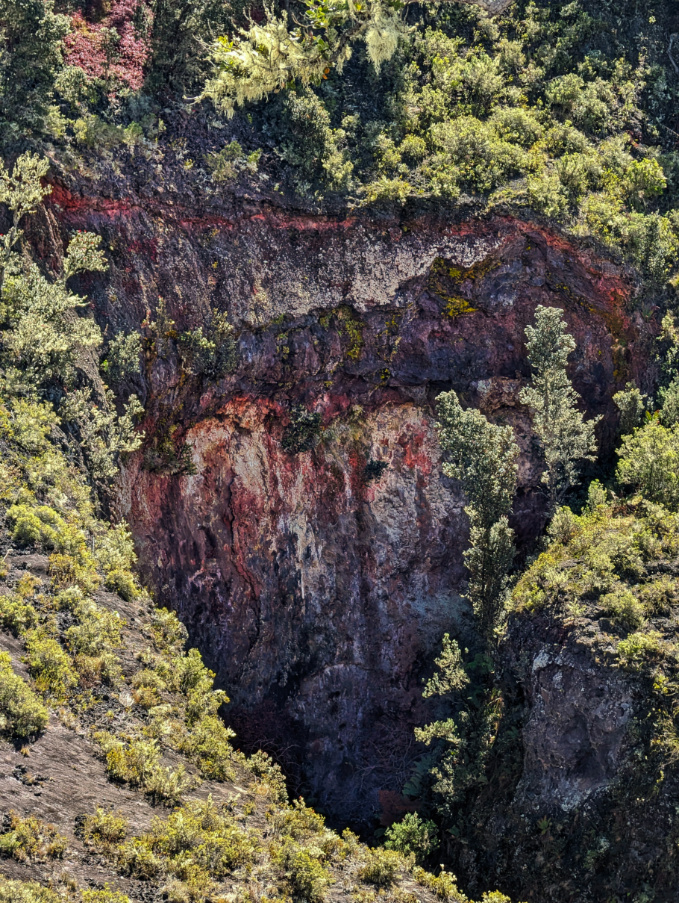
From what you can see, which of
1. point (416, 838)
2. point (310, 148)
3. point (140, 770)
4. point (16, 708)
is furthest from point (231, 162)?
point (416, 838)

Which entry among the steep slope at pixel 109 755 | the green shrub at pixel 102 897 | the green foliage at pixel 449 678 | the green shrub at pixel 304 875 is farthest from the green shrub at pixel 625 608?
the green shrub at pixel 102 897

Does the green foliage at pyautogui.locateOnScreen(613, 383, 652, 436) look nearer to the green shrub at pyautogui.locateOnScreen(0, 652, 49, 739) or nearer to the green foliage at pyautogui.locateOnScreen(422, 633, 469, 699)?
the green foliage at pyautogui.locateOnScreen(422, 633, 469, 699)

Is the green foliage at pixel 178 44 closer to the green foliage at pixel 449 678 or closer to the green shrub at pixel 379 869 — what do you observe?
the green foliage at pixel 449 678

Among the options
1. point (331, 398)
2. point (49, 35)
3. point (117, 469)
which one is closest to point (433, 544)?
point (331, 398)

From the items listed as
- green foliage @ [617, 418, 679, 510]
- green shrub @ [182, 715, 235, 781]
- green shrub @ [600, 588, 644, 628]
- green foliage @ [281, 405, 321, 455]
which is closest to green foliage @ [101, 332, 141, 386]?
green foliage @ [281, 405, 321, 455]

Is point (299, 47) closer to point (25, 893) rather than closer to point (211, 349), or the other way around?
point (211, 349)

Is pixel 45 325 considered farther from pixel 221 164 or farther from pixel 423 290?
pixel 423 290
